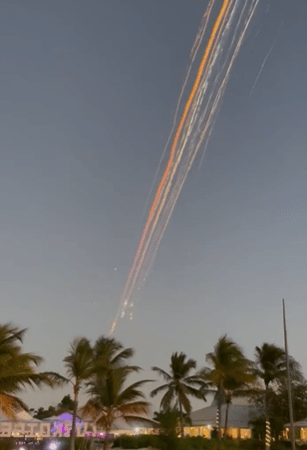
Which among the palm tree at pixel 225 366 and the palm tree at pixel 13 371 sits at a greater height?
the palm tree at pixel 225 366

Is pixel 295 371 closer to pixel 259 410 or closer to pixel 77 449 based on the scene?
pixel 259 410

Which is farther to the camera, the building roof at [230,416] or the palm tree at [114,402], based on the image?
the building roof at [230,416]

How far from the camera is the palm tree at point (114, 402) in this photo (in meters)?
30.5

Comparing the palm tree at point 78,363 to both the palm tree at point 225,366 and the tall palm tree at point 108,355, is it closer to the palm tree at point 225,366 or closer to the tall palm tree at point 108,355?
the tall palm tree at point 108,355

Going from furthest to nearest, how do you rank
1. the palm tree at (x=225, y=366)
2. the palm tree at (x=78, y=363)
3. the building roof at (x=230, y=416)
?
the building roof at (x=230, y=416)
the palm tree at (x=225, y=366)
the palm tree at (x=78, y=363)

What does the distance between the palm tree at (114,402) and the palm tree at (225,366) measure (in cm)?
1069

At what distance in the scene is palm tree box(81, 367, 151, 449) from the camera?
30.5m

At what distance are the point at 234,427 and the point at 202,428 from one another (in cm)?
341

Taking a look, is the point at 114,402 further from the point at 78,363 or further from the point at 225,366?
the point at 225,366

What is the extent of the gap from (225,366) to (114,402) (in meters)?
12.4

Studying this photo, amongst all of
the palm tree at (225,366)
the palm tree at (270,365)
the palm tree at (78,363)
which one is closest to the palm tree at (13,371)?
the palm tree at (78,363)

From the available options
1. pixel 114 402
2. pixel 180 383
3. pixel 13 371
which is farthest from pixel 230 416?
pixel 13 371

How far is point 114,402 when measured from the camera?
3048 cm

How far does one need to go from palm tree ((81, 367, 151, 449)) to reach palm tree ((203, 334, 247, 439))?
10685 mm
